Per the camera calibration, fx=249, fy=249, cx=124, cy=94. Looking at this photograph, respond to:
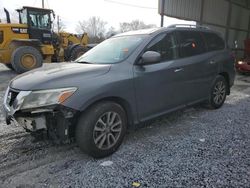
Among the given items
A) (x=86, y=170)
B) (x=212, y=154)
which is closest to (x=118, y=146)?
(x=86, y=170)

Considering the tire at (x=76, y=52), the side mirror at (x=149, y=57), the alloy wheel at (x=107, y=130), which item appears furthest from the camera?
the tire at (x=76, y=52)

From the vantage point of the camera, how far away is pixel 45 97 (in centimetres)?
297

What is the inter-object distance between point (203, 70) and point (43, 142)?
3267 mm

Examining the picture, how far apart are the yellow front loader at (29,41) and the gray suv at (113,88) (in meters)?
7.04

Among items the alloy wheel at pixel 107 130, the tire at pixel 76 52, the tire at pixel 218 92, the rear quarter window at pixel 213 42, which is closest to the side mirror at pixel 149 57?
the alloy wheel at pixel 107 130

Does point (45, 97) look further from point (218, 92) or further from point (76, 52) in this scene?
point (76, 52)

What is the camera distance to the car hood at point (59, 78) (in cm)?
305

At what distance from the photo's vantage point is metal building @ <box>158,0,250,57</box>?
42.2ft

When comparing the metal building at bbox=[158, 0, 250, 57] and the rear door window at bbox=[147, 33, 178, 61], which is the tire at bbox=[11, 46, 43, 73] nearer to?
the metal building at bbox=[158, 0, 250, 57]

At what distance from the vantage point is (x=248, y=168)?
3.13m

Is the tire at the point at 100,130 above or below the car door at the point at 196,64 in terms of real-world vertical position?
below

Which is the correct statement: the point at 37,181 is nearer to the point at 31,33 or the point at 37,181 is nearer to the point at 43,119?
the point at 43,119

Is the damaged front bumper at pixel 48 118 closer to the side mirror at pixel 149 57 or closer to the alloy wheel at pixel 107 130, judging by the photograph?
the alloy wheel at pixel 107 130

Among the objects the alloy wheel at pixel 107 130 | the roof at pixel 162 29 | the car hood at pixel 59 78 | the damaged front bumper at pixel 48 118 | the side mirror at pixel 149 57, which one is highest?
the roof at pixel 162 29
